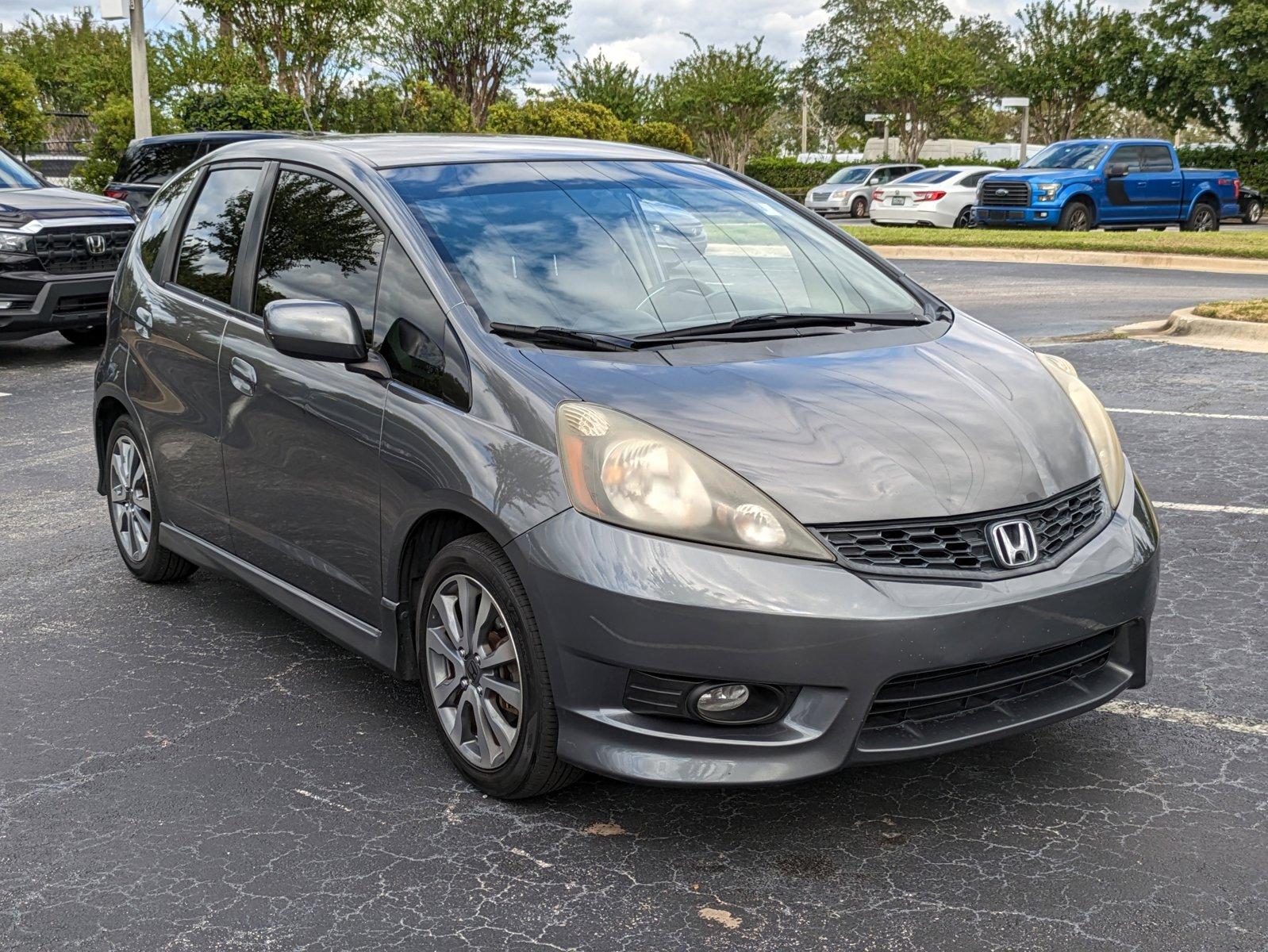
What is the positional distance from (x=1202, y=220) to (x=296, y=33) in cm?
1966

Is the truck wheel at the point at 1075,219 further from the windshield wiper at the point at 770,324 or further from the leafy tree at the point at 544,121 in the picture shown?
the windshield wiper at the point at 770,324

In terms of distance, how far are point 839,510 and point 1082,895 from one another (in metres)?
1.01

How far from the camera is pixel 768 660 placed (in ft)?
10.5

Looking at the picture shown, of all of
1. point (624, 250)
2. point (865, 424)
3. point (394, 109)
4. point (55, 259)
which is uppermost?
point (394, 109)

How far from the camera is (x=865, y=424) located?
352 centimetres

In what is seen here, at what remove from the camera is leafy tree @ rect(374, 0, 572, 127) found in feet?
146

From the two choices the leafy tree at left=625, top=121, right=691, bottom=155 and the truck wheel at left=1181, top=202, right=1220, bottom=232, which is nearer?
the truck wheel at left=1181, top=202, right=1220, bottom=232

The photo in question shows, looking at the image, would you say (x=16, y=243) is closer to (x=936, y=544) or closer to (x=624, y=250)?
(x=624, y=250)

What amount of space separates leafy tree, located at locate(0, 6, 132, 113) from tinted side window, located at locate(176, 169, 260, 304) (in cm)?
4527

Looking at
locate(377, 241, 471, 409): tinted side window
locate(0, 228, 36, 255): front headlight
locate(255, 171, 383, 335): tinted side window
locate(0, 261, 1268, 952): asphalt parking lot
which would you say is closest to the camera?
locate(0, 261, 1268, 952): asphalt parking lot

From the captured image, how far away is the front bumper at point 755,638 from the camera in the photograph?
125 inches

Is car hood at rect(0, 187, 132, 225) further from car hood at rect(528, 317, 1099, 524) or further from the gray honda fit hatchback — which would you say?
car hood at rect(528, 317, 1099, 524)

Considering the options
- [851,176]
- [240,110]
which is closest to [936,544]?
[240,110]

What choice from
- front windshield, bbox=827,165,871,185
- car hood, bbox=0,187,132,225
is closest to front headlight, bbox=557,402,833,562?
car hood, bbox=0,187,132,225
